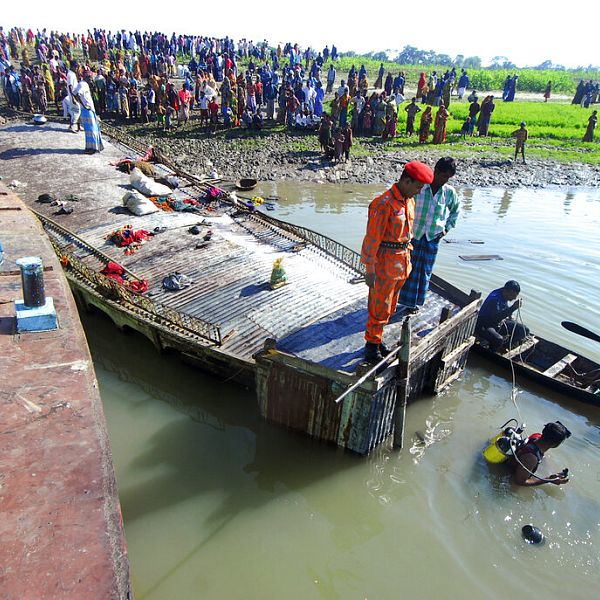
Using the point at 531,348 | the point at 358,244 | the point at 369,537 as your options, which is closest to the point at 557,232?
the point at 358,244

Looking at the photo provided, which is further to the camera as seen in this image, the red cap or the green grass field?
the green grass field

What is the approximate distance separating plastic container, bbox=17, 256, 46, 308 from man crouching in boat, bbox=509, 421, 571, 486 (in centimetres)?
607

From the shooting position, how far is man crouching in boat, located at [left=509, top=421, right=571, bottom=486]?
6.33 meters

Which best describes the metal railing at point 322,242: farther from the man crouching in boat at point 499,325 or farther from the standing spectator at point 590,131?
the standing spectator at point 590,131

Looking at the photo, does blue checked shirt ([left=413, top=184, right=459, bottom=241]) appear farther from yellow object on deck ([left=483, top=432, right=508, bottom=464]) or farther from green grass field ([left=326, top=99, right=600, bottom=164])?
green grass field ([left=326, top=99, right=600, bottom=164])

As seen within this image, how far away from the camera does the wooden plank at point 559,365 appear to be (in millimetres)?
8969

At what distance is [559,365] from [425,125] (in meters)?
19.7

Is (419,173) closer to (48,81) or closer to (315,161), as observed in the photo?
(315,161)

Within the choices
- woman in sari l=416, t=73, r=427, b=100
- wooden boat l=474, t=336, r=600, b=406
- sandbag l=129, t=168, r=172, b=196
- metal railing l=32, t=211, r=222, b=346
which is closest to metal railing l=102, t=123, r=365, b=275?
sandbag l=129, t=168, r=172, b=196

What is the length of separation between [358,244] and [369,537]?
407 inches

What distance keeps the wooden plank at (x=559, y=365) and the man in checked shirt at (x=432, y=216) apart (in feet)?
11.2

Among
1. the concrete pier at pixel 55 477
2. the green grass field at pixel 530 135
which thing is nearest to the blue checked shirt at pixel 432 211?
the concrete pier at pixel 55 477

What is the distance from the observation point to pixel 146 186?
13195mm

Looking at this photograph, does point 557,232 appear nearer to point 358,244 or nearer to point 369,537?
point 358,244
